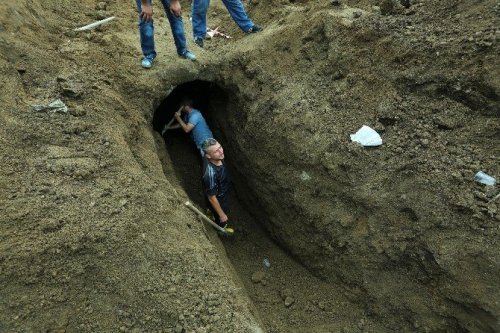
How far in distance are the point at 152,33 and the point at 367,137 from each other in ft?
9.67

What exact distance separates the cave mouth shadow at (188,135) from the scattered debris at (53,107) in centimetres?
186

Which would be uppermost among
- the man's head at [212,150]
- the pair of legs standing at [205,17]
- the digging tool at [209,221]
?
the pair of legs standing at [205,17]

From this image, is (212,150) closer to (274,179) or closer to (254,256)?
(274,179)

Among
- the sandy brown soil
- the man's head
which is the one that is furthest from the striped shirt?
the sandy brown soil

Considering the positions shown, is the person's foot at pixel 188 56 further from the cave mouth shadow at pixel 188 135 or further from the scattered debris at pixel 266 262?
the scattered debris at pixel 266 262

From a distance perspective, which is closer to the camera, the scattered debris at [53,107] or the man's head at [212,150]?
the scattered debris at [53,107]

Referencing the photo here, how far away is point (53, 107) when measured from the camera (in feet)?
14.1

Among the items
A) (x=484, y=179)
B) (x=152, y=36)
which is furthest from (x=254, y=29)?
Answer: (x=484, y=179)

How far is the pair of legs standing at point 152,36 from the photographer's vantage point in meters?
5.03

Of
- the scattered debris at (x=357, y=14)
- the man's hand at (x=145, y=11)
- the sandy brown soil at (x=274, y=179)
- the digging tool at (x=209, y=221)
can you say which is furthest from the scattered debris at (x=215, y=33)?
the digging tool at (x=209, y=221)

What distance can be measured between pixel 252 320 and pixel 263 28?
4487 millimetres

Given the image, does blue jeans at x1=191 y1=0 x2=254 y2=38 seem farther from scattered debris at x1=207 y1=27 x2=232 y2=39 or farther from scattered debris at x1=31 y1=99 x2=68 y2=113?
scattered debris at x1=31 y1=99 x2=68 y2=113

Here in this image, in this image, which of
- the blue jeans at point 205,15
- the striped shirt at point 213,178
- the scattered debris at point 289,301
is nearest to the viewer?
the scattered debris at point 289,301

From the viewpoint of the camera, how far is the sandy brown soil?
3.38 m
